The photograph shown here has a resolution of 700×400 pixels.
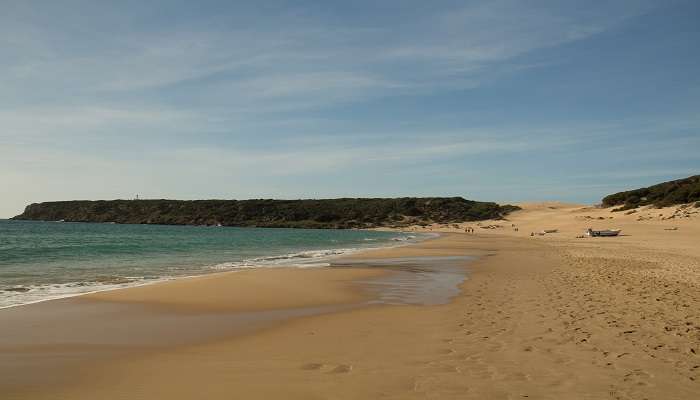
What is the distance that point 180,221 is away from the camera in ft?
444

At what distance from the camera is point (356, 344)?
7.95 meters

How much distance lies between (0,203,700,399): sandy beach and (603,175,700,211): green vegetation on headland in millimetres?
56358

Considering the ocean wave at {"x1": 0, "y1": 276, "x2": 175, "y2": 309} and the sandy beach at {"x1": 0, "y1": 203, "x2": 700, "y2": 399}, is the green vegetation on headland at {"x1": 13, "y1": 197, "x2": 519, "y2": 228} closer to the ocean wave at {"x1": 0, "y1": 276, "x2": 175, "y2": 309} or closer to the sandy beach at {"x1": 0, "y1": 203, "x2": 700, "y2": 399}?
the ocean wave at {"x1": 0, "y1": 276, "x2": 175, "y2": 309}

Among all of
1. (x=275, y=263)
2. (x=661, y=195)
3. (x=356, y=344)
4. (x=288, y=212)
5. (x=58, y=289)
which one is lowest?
(x=356, y=344)

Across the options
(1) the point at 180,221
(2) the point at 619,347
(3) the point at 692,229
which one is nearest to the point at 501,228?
(3) the point at 692,229

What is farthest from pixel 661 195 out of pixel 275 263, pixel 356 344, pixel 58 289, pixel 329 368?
pixel 329 368

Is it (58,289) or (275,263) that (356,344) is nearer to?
(58,289)

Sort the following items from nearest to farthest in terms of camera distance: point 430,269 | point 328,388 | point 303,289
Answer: point 328,388, point 303,289, point 430,269

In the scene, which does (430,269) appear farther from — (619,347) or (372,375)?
(372,375)

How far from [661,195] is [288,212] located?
8271 centimetres

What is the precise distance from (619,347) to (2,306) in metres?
12.4

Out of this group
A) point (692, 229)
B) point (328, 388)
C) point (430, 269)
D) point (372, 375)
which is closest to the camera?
point (328, 388)

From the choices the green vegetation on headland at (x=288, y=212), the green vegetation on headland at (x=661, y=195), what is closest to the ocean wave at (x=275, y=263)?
the green vegetation on headland at (x=661, y=195)

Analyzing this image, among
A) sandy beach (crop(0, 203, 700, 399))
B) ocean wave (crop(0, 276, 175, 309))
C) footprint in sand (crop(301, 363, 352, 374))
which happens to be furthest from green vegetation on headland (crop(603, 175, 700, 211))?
footprint in sand (crop(301, 363, 352, 374))
